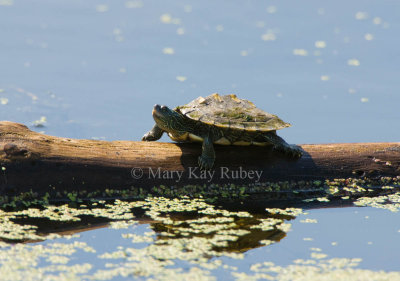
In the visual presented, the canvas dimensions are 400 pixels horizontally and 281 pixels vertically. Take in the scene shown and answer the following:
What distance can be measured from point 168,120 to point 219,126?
17.5 inches

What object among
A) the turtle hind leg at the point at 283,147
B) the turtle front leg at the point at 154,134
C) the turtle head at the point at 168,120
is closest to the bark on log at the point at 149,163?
the turtle hind leg at the point at 283,147

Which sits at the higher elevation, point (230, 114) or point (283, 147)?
point (230, 114)

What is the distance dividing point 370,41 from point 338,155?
6.18 m

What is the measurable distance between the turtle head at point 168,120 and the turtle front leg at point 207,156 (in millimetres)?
263

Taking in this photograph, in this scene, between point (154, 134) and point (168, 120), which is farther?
point (154, 134)

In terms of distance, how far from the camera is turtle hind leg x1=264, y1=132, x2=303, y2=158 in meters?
5.43

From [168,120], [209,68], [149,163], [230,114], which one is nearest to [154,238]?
[149,163]

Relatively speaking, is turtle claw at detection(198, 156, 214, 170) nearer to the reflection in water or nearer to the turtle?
the turtle

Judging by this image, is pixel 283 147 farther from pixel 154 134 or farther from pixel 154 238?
pixel 154 238

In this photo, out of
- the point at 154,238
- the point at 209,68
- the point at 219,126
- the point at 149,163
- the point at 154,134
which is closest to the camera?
the point at 154,238

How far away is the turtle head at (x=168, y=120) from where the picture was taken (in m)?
5.43

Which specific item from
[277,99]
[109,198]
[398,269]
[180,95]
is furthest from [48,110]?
[398,269]

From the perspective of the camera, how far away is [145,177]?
17.3ft

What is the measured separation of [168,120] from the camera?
5438 millimetres
